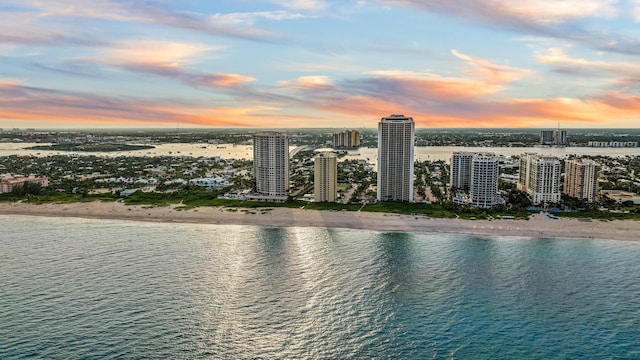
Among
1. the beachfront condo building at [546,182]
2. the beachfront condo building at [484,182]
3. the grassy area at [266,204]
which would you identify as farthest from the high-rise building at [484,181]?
the beachfront condo building at [546,182]

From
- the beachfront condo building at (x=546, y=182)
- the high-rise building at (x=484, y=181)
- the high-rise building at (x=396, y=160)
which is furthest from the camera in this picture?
the high-rise building at (x=396, y=160)

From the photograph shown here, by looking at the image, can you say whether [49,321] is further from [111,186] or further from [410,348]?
[111,186]

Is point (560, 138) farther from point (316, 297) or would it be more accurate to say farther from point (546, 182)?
point (316, 297)

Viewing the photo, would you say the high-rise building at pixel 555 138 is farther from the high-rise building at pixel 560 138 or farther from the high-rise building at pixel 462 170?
the high-rise building at pixel 462 170

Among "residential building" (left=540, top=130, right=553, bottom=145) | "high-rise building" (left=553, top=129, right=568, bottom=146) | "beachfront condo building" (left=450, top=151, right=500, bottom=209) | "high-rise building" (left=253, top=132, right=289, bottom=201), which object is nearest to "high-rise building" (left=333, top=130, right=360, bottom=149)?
"residential building" (left=540, top=130, right=553, bottom=145)

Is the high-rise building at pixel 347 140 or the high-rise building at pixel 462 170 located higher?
the high-rise building at pixel 347 140

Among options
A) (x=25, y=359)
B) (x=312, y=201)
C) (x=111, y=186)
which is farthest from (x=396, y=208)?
(x=111, y=186)

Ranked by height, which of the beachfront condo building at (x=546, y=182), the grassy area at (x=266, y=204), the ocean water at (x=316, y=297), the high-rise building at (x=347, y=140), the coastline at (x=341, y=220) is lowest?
the ocean water at (x=316, y=297)

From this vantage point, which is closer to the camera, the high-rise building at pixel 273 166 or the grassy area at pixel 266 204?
the grassy area at pixel 266 204
